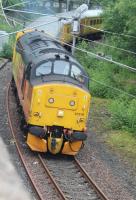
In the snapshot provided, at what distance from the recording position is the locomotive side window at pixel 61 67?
17.1 metres

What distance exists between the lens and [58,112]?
53.3 feet

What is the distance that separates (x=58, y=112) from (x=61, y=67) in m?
1.74

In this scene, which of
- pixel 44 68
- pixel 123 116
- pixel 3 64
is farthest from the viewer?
pixel 3 64

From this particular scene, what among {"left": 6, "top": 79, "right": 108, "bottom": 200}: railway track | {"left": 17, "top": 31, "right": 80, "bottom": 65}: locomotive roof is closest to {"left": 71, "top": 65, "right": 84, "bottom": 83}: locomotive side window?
{"left": 17, "top": 31, "right": 80, "bottom": 65}: locomotive roof

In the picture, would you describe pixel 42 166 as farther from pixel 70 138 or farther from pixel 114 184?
pixel 114 184

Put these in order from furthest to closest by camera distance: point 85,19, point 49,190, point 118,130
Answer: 1. point 85,19
2. point 118,130
3. point 49,190

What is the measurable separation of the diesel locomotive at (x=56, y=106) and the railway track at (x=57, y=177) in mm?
384

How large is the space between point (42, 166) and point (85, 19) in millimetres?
25479

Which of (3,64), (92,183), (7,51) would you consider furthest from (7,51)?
(92,183)

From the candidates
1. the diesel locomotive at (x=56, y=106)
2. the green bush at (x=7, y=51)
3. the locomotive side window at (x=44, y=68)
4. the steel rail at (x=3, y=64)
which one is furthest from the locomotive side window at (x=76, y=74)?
the green bush at (x=7, y=51)

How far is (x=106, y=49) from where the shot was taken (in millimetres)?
32531

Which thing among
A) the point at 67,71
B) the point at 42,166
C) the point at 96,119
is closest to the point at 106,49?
the point at 96,119

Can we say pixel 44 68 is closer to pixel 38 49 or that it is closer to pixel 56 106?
pixel 56 106

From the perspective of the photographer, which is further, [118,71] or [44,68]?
→ [118,71]
